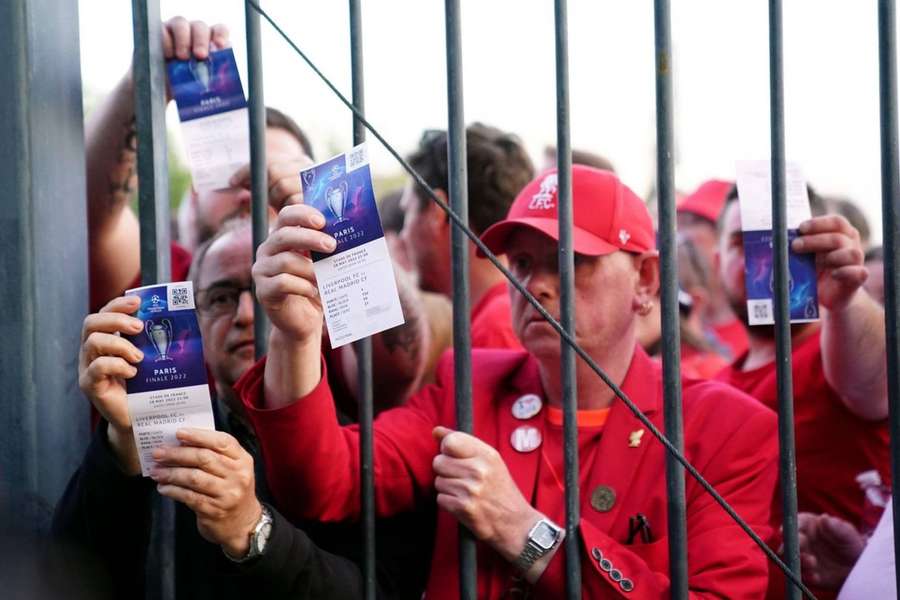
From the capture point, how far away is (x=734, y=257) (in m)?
3.24

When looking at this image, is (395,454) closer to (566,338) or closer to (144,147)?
(566,338)

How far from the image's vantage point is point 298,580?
77.8 inches

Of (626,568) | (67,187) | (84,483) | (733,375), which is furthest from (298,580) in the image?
(733,375)

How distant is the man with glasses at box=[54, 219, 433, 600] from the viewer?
180cm

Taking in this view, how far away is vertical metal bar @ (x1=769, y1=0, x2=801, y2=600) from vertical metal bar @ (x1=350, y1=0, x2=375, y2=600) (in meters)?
0.63

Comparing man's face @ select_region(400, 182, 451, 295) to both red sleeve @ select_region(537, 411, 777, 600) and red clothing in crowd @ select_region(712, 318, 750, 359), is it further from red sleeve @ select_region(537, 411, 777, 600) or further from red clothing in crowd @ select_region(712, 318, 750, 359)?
red clothing in crowd @ select_region(712, 318, 750, 359)

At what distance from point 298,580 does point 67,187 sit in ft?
2.43

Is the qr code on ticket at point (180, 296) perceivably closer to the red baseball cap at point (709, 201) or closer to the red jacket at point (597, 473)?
the red jacket at point (597, 473)

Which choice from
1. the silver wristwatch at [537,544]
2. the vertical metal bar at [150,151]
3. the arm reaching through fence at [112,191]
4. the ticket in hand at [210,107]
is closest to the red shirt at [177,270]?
the arm reaching through fence at [112,191]

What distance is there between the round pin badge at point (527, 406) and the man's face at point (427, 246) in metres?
1.35

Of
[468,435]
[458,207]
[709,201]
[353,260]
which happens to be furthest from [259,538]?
[709,201]

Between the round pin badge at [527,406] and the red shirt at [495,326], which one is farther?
the red shirt at [495,326]

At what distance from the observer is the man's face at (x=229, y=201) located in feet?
10.1

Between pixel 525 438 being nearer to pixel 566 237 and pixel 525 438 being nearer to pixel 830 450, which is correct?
pixel 566 237
